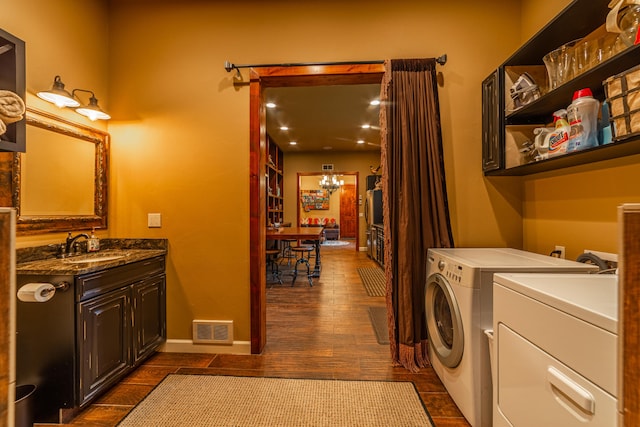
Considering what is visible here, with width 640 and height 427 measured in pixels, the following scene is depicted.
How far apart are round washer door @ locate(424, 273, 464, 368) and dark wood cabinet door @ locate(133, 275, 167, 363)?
83.5 inches

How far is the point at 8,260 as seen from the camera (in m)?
0.73

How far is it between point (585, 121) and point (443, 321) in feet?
4.52

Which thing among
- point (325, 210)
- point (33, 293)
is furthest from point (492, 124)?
point (325, 210)

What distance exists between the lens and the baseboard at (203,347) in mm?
2389

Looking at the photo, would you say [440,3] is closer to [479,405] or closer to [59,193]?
[479,405]

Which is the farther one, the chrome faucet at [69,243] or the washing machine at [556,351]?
the chrome faucet at [69,243]

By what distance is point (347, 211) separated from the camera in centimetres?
1305

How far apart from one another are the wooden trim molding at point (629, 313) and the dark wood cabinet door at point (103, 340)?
91.6 inches

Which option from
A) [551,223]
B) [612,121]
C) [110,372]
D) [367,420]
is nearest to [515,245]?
[551,223]

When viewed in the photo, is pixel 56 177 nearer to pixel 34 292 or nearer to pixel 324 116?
pixel 34 292

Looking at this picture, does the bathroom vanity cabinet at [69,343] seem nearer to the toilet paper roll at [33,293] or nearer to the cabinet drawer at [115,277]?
the cabinet drawer at [115,277]

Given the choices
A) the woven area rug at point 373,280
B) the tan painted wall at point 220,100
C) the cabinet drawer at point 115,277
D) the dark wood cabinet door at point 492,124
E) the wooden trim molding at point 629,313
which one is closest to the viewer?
the wooden trim molding at point 629,313

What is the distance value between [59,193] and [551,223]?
11.7 ft

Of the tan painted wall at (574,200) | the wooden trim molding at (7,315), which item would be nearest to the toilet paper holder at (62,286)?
the wooden trim molding at (7,315)
